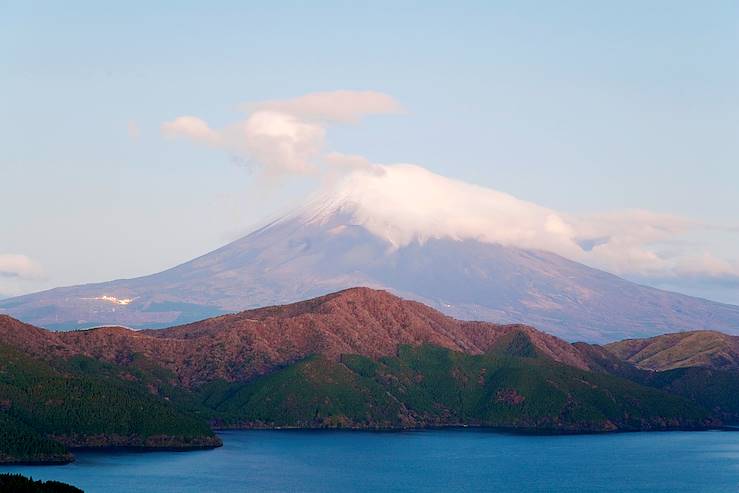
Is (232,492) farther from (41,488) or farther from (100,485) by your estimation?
(41,488)

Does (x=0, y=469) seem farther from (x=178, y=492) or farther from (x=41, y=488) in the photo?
(x=41, y=488)

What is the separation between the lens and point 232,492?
198000mm

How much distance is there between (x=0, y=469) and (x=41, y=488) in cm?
5076

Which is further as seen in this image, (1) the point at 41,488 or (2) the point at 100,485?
(2) the point at 100,485

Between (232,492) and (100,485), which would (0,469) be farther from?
(232,492)

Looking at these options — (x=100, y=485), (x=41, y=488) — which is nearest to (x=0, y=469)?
(x=100, y=485)

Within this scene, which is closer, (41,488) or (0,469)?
(41,488)

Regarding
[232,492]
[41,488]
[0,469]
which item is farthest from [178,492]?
[41,488]

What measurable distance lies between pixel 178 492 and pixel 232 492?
8.37m

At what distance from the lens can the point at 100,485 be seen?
638 feet

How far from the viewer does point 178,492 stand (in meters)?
194

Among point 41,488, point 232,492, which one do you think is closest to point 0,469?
point 232,492

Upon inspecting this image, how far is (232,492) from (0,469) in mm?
34762

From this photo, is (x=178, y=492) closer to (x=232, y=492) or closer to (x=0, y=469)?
(x=232, y=492)
